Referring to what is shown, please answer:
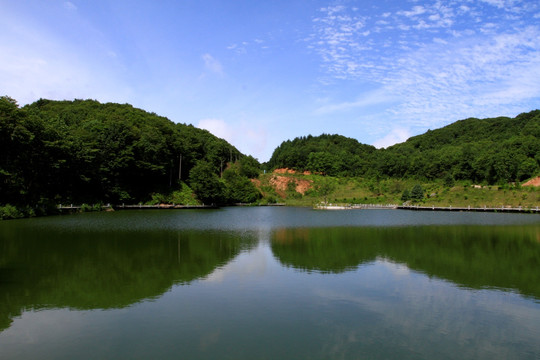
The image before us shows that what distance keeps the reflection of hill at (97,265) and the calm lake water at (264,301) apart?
0.23ft

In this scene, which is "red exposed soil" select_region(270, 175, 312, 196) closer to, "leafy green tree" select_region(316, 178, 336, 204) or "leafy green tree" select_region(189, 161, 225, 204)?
"leafy green tree" select_region(316, 178, 336, 204)

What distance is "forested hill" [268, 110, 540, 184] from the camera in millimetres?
76250

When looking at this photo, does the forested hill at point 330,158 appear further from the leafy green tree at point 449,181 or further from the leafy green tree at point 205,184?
the leafy green tree at point 205,184

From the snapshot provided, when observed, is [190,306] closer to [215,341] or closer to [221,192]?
[215,341]

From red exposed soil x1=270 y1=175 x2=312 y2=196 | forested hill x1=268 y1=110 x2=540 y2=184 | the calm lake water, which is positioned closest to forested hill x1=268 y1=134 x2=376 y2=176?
forested hill x1=268 y1=110 x2=540 y2=184

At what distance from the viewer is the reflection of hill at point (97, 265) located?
428 inches

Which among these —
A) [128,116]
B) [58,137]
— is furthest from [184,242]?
[128,116]

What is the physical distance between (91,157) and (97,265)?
37.8 metres

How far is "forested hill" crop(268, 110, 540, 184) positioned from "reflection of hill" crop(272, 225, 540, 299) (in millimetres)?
54471

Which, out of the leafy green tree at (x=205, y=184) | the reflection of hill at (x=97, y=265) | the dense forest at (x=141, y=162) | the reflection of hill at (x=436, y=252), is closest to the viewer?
the reflection of hill at (x=97, y=265)

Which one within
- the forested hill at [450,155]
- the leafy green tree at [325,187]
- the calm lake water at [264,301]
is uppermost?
the forested hill at [450,155]

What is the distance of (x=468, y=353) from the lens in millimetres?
7480

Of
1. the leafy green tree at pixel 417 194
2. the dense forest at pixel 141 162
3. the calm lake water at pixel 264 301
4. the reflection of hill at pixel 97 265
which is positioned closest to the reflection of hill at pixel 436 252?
the calm lake water at pixel 264 301

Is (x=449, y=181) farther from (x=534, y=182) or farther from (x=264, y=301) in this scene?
(x=264, y=301)
